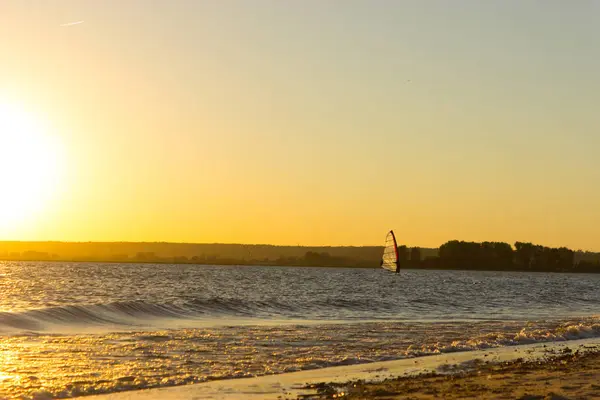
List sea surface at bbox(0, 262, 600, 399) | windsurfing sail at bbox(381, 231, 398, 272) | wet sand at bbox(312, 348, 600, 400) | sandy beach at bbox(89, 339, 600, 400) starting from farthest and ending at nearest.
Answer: windsurfing sail at bbox(381, 231, 398, 272) < sea surface at bbox(0, 262, 600, 399) < sandy beach at bbox(89, 339, 600, 400) < wet sand at bbox(312, 348, 600, 400)

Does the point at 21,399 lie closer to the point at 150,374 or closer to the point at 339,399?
the point at 150,374

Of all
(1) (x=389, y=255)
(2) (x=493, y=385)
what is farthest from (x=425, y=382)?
Result: (1) (x=389, y=255)

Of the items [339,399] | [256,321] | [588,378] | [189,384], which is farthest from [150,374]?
[256,321]

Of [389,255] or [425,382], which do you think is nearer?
[425,382]

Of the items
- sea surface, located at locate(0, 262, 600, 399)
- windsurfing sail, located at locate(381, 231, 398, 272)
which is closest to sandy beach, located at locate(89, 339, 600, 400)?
sea surface, located at locate(0, 262, 600, 399)

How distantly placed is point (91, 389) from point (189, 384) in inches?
96.9

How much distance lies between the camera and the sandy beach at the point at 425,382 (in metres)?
16.2

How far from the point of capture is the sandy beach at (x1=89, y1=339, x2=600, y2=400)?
53.3 feet

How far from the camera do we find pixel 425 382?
18047 millimetres

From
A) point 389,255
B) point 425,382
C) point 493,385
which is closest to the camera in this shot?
point 493,385

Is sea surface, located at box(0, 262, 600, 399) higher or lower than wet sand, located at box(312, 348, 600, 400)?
lower

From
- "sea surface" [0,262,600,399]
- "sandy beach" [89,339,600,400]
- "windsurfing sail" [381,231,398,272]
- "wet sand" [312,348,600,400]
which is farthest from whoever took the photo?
"windsurfing sail" [381,231,398,272]

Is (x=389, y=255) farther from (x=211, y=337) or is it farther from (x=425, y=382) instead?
(x=425, y=382)

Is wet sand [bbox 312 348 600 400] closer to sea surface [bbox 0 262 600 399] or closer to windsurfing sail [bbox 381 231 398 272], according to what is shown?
sea surface [bbox 0 262 600 399]
